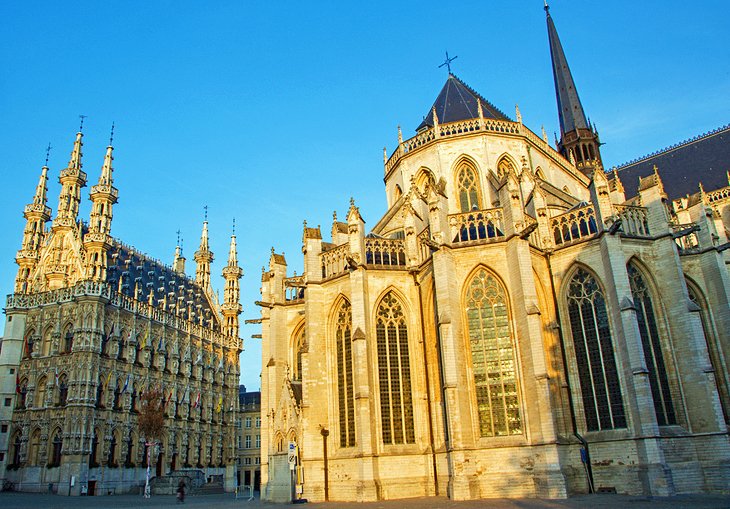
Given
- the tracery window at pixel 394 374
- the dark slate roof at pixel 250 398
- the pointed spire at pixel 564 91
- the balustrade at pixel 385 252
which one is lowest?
the tracery window at pixel 394 374

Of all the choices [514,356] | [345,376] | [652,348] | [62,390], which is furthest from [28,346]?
[652,348]

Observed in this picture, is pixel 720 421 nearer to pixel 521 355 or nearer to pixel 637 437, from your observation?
pixel 637 437

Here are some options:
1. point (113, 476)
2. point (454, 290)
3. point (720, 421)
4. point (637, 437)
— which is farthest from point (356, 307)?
point (113, 476)

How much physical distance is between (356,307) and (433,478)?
24.0 ft

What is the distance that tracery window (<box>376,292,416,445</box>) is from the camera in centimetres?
2303

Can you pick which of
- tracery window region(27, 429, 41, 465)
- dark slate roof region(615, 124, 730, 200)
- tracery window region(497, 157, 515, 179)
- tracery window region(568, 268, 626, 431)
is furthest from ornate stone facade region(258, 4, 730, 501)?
tracery window region(27, 429, 41, 465)

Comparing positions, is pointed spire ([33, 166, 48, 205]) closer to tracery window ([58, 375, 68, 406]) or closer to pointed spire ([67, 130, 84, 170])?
pointed spire ([67, 130, 84, 170])

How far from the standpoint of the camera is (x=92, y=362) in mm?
40844

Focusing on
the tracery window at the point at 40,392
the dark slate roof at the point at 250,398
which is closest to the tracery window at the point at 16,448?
the tracery window at the point at 40,392

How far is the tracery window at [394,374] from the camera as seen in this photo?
23.0m

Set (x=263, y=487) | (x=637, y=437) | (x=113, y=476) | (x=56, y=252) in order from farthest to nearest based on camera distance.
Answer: (x=56, y=252)
(x=113, y=476)
(x=263, y=487)
(x=637, y=437)

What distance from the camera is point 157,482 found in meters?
43.4

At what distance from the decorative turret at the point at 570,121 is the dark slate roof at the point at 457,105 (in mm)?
13557

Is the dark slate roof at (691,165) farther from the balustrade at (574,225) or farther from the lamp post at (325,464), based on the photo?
the lamp post at (325,464)
